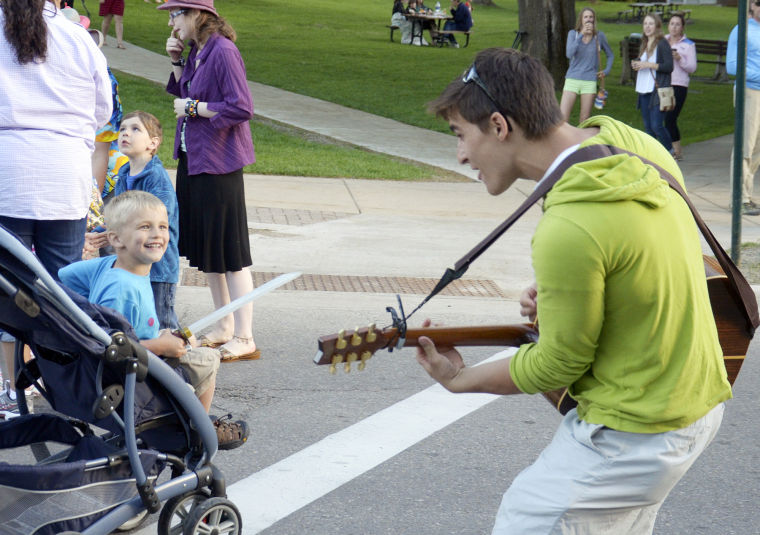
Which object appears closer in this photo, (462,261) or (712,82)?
(462,261)

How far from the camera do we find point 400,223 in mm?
10164

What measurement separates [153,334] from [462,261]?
185cm

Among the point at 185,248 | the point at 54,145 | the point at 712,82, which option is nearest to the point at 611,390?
the point at 54,145

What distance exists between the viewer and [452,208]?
11.0m

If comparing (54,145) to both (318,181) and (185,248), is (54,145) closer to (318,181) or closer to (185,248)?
(185,248)

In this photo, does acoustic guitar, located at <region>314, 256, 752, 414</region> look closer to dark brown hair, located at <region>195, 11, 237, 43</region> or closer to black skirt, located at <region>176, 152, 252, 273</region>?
black skirt, located at <region>176, 152, 252, 273</region>

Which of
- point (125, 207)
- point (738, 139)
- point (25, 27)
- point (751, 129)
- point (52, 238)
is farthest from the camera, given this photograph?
point (751, 129)

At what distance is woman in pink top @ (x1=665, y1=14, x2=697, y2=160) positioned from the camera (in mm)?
14211

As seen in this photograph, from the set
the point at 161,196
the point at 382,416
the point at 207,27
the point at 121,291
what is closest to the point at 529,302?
the point at 121,291

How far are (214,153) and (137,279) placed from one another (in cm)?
205

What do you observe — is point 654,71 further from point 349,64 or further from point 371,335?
point 371,335

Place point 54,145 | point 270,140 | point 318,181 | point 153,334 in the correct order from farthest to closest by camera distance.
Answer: point 270,140 → point 318,181 → point 54,145 → point 153,334

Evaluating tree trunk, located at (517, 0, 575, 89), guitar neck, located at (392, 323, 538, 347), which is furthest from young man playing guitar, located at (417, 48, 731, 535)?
tree trunk, located at (517, 0, 575, 89)

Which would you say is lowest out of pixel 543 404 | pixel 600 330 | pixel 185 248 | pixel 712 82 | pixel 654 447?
pixel 712 82
